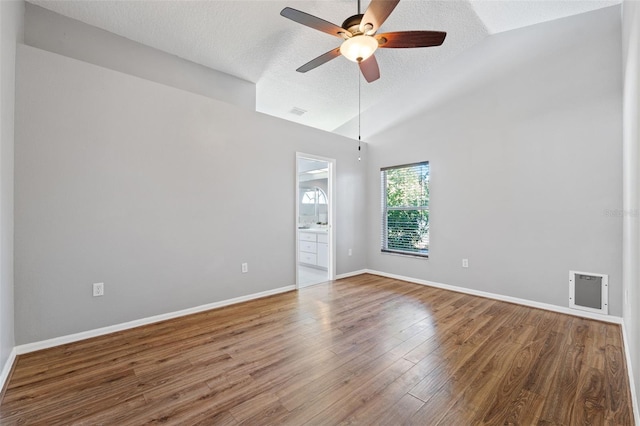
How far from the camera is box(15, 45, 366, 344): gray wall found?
2389 millimetres

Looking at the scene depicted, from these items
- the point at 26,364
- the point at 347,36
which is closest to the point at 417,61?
the point at 347,36

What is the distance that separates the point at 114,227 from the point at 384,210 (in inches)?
163

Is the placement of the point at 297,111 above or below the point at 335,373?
above

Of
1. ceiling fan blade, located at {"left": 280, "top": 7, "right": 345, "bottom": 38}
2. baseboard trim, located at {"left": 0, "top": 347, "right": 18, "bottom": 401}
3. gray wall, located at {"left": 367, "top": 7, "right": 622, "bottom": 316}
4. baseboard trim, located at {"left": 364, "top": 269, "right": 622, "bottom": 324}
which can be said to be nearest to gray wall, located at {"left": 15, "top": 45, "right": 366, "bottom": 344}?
baseboard trim, located at {"left": 0, "top": 347, "right": 18, "bottom": 401}

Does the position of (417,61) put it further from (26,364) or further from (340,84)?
(26,364)

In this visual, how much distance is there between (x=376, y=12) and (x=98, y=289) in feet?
11.3

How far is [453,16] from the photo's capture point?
351cm

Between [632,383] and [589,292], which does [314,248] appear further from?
[632,383]

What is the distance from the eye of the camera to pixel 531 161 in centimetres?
351

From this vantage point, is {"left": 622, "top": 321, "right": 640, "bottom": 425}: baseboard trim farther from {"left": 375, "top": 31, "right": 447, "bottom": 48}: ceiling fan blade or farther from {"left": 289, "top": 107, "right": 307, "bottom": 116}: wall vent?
{"left": 289, "top": 107, "right": 307, "bottom": 116}: wall vent

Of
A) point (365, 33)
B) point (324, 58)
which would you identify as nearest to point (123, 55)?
point (324, 58)

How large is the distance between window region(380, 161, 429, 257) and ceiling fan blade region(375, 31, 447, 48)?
2.40 meters


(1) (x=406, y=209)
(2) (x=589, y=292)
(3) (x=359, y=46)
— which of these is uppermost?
(3) (x=359, y=46)

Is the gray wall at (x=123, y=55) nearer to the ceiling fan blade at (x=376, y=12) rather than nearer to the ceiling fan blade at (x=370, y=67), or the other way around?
the ceiling fan blade at (x=370, y=67)
